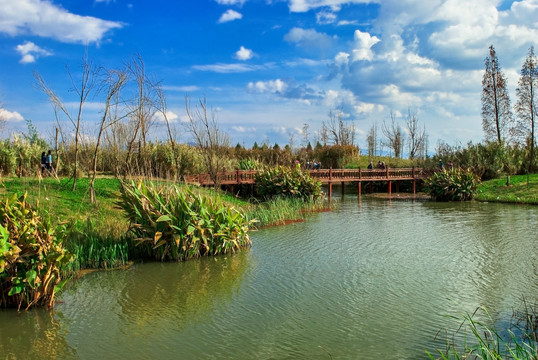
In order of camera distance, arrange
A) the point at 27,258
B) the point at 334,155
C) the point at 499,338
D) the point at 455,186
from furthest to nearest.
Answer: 1. the point at 334,155
2. the point at 455,186
3. the point at 27,258
4. the point at 499,338

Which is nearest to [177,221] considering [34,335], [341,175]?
[34,335]

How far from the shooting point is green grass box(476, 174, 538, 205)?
23.6 metres

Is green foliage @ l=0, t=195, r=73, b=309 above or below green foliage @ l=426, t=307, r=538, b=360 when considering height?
above

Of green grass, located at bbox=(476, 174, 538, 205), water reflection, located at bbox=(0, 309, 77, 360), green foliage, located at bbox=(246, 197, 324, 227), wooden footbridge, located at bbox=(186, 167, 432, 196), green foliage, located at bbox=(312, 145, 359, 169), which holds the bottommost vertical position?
water reflection, located at bbox=(0, 309, 77, 360)

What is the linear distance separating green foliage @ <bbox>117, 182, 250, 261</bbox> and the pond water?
416 mm

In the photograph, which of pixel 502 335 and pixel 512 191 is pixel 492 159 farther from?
pixel 502 335

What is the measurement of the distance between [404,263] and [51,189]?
11452 millimetres

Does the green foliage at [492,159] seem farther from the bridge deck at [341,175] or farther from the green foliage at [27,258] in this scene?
the green foliage at [27,258]

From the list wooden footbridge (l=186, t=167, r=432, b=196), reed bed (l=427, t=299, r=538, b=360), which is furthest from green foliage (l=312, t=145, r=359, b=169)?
reed bed (l=427, t=299, r=538, b=360)

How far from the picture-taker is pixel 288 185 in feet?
72.4

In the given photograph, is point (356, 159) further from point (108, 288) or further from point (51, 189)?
point (108, 288)

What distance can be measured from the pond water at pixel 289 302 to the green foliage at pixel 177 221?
0.42 metres

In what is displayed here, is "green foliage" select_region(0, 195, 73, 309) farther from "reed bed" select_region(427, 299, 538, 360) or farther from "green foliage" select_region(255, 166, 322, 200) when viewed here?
"green foliage" select_region(255, 166, 322, 200)

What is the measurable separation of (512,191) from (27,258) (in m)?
25.5
